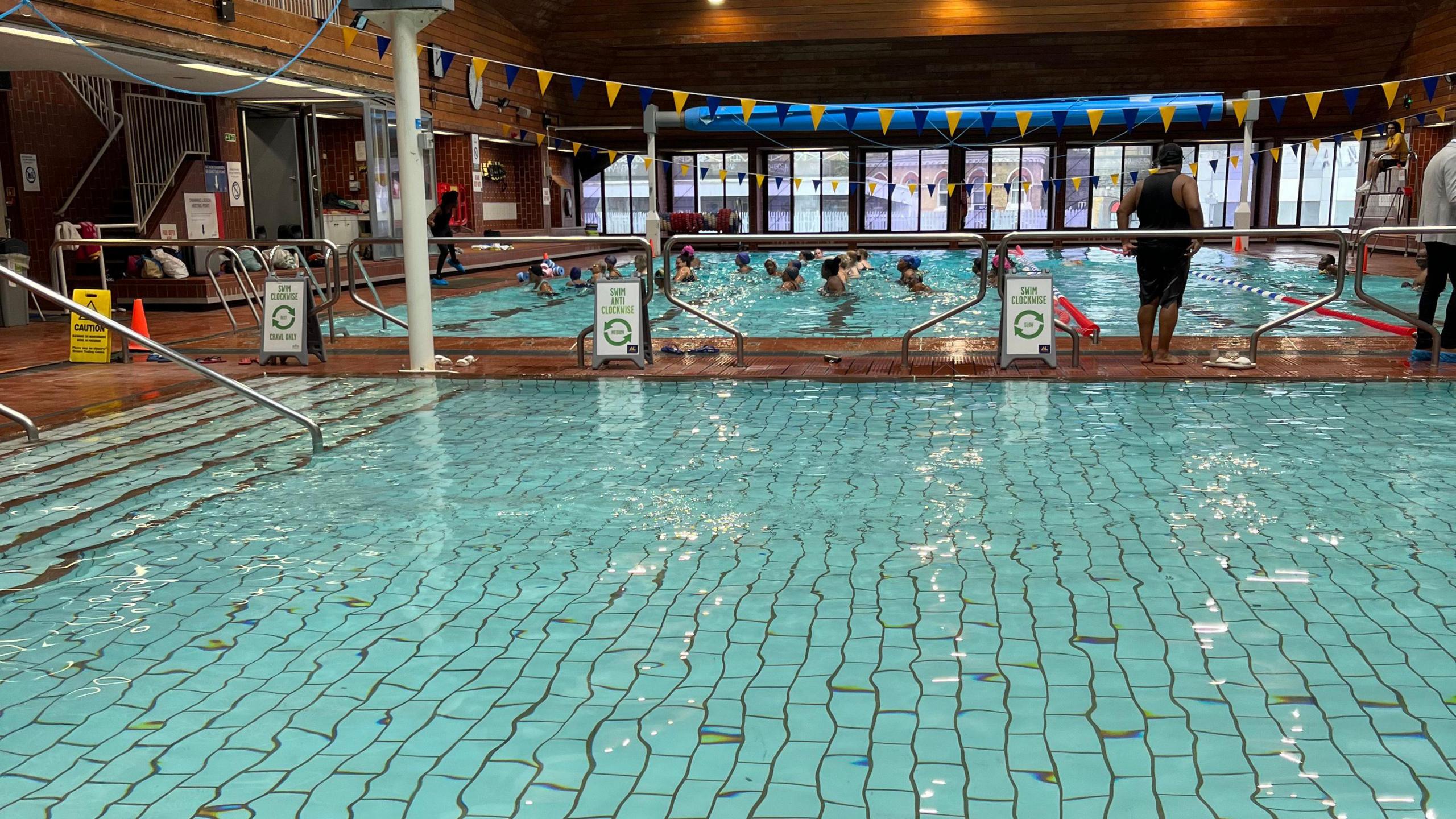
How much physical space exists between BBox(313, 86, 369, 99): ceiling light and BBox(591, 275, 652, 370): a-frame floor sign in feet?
26.8

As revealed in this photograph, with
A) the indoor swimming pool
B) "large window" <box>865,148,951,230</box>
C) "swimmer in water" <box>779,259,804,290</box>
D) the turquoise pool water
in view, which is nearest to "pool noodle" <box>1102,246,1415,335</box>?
the turquoise pool water

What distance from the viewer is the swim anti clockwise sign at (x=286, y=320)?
778cm

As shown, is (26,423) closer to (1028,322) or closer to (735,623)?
(735,623)

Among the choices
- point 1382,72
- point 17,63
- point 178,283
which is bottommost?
point 178,283

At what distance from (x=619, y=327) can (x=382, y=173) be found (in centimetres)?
1054

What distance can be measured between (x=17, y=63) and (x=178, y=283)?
8.37 ft

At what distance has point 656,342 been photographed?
902 centimetres

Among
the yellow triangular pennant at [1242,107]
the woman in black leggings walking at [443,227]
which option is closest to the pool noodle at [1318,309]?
the yellow triangular pennant at [1242,107]

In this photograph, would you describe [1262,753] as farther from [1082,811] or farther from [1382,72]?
[1382,72]

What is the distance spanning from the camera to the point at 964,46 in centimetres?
2294

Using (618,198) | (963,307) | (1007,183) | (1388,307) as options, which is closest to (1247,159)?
(1007,183)

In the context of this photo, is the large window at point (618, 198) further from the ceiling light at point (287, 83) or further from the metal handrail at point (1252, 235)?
the metal handrail at point (1252, 235)

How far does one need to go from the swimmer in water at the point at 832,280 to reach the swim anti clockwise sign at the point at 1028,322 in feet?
20.3

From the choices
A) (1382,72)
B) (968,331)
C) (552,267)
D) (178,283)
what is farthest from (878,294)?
(1382,72)
